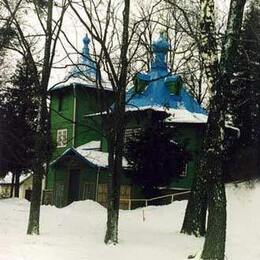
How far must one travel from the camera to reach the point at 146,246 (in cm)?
1579

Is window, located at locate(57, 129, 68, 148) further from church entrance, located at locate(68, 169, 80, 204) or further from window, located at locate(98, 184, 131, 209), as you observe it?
window, located at locate(98, 184, 131, 209)

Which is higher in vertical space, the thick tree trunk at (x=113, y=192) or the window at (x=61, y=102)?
the window at (x=61, y=102)

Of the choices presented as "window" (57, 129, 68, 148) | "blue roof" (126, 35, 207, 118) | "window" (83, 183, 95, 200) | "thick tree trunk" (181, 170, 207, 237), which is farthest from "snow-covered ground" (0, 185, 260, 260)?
"window" (57, 129, 68, 148)

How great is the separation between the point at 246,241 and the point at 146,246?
420cm

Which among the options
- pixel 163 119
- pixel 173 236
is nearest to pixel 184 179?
pixel 163 119

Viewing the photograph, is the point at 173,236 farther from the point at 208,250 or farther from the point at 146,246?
the point at 208,250

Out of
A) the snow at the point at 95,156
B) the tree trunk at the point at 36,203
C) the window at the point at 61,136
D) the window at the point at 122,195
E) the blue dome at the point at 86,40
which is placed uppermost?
the blue dome at the point at 86,40

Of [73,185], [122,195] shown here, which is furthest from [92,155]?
[122,195]

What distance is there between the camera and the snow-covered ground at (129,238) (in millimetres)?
13805

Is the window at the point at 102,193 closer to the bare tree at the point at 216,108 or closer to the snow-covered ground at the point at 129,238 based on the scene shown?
the snow-covered ground at the point at 129,238

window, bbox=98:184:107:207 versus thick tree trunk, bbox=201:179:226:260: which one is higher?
thick tree trunk, bbox=201:179:226:260

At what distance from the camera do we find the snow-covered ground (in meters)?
13.8

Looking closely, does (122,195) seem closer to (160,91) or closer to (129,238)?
(160,91)

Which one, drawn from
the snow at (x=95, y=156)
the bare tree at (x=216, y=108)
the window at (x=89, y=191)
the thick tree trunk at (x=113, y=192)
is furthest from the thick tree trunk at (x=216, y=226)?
the window at (x=89, y=191)
